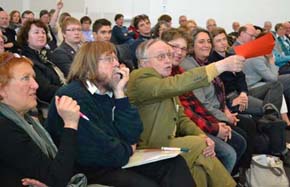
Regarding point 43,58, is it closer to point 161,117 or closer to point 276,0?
point 161,117

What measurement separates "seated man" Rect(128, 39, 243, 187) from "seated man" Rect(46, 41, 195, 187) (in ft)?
0.66

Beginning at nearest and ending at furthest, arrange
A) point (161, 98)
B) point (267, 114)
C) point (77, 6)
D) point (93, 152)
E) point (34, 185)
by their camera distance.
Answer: point (34, 185)
point (93, 152)
point (161, 98)
point (267, 114)
point (77, 6)

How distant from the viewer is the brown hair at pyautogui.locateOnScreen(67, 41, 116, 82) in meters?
2.01

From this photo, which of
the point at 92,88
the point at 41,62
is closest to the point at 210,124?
the point at 92,88

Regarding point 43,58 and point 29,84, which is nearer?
point 29,84

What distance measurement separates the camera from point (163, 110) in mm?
2348

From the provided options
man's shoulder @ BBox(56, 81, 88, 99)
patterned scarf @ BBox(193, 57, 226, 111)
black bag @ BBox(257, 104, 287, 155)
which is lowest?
black bag @ BBox(257, 104, 287, 155)

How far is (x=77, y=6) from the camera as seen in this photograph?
8.91 meters

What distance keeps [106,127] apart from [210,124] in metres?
1.07

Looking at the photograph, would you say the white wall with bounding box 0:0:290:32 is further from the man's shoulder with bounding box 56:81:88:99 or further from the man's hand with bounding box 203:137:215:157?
the man's shoulder with bounding box 56:81:88:99

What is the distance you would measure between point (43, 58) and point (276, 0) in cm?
752

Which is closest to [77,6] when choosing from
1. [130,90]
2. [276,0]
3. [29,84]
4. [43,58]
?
[276,0]

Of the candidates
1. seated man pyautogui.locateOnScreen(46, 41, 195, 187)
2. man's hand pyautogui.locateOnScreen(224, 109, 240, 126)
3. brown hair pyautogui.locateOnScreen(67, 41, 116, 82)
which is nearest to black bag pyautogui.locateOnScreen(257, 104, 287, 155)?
man's hand pyautogui.locateOnScreen(224, 109, 240, 126)

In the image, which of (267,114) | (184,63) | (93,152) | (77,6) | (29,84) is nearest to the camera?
(29,84)
